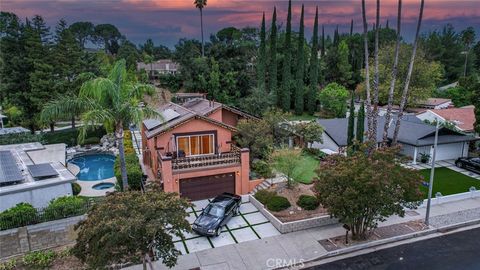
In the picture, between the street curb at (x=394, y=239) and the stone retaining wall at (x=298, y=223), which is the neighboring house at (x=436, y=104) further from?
the stone retaining wall at (x=298, y=223)

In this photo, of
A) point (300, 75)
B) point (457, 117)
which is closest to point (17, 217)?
point (457, 117)

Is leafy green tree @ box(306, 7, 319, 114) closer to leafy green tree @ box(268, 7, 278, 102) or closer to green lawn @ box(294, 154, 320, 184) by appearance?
leafy green tree @ box(268, 7, 278, 102)

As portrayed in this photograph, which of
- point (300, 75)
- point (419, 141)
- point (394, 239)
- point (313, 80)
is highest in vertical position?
point (300, 75)

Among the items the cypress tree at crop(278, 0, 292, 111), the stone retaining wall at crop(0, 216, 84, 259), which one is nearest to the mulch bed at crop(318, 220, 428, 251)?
the stone retaining wall at crop(0, 216, 84, 259)

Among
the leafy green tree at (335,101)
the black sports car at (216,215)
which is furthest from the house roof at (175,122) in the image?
the leafy green tree at (335,101)

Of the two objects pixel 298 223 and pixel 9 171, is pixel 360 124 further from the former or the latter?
pixel 9 171
